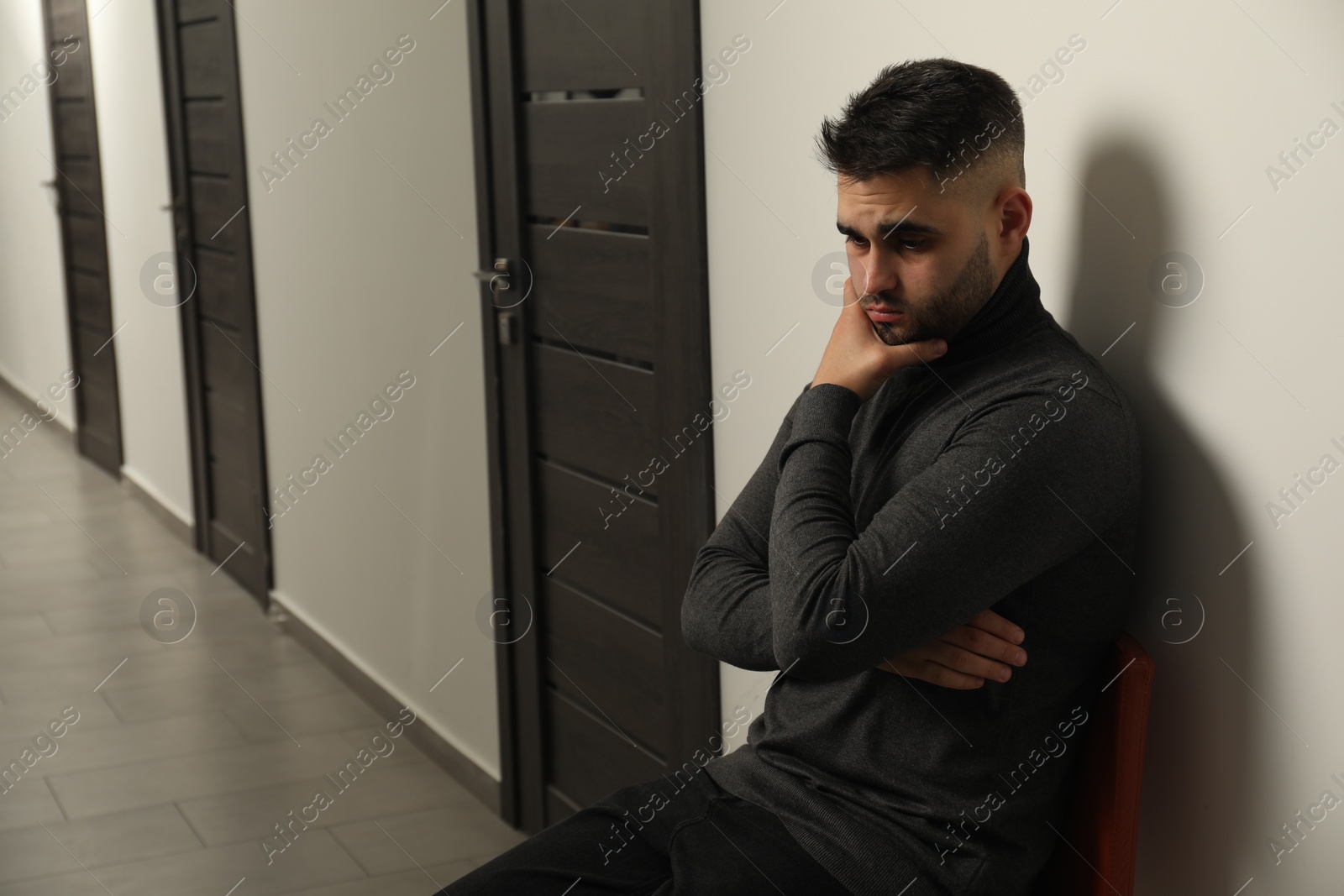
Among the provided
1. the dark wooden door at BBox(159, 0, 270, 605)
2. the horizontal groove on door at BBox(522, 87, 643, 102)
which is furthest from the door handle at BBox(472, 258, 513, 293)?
the dark wooden door at BBox(159, 0, 270, 605)

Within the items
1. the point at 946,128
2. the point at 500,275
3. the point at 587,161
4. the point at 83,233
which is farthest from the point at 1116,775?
the point at 83,233

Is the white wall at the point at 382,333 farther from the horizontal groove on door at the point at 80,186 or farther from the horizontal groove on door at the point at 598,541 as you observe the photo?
the horizontal groove on door at the point at 80,186

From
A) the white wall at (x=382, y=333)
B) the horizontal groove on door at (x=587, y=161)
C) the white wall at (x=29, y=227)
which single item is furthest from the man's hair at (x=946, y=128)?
the white wall at (x=29, y=227)

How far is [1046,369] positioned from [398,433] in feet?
A: 7.36

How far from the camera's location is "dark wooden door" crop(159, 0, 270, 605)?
171 inches

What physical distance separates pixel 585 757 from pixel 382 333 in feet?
4.05

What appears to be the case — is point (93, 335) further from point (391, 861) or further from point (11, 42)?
point (391, 861)

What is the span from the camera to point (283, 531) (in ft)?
14.0

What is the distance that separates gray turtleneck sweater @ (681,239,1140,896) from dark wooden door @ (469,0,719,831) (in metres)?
0.76

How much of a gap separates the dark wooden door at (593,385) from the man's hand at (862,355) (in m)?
0.66

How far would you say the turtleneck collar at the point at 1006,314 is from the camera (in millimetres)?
1427

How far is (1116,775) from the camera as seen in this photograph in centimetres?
136

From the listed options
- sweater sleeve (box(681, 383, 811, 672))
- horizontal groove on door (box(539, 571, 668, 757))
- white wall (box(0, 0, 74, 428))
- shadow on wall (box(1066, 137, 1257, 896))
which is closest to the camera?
shadow on wall (box(1066, 137, 1257, 896))

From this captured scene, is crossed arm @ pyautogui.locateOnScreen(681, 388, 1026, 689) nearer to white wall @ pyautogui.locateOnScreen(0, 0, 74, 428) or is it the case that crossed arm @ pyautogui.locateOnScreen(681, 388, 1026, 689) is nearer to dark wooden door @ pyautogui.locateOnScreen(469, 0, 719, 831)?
dark wooden door @ pyautogui.locateOnScreen(469, 0, 719, 831)
